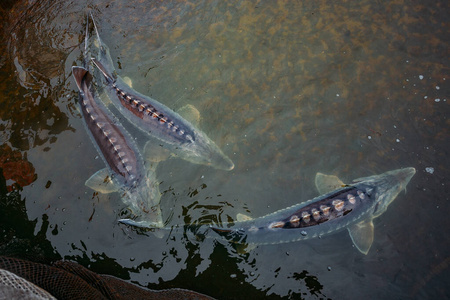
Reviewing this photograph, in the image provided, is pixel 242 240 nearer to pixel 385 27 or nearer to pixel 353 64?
pixel 353 64

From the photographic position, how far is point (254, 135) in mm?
4934

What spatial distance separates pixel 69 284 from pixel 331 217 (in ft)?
9.55

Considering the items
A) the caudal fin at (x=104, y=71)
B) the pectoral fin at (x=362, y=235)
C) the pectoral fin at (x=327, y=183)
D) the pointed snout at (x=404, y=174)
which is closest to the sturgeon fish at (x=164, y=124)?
the caudal fin at (x=104, y=71)

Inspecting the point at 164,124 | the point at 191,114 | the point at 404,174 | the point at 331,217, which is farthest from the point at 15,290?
the point at 404,174

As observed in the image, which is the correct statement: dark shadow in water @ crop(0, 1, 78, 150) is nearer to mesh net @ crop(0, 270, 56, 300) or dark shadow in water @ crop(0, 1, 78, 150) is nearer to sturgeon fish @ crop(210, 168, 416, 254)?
mesh net @ crop(0, 270, 56, 300)

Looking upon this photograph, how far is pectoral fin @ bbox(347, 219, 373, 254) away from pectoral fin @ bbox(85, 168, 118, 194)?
2.97 metres

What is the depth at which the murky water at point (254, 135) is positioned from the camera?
4211 mm

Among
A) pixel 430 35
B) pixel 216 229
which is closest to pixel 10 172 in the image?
pixel 216 229

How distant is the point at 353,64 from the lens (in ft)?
16.5

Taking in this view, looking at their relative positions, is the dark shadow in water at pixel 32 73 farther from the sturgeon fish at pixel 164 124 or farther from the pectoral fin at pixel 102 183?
the pectoral fin at pixel 102 183

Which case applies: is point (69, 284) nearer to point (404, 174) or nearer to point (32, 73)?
point (32, 73)

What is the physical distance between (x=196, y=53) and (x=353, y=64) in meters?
2.24

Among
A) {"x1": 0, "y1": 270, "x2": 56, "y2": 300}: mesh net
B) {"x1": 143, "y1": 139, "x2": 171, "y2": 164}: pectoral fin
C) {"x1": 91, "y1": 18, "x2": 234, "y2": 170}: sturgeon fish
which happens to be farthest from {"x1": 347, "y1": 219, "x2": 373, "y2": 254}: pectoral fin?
{"x1": 0, "y1": 270, "x2": 56, "y2": 300}: mesh net

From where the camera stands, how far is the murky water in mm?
4211
